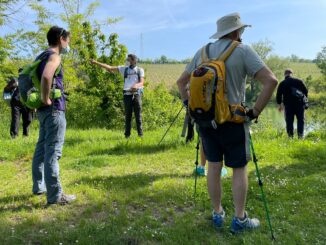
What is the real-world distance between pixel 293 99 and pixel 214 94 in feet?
24.7

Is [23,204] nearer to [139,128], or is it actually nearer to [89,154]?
[89,154]

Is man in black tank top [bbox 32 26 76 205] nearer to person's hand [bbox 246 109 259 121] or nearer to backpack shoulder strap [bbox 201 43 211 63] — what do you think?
backpack shoulder strap [bbox 201 43 211 63]

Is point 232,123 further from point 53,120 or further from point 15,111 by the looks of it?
point 15,111

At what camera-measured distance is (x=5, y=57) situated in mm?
14555

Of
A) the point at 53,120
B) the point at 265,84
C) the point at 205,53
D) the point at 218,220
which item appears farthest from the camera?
the point at 53,120

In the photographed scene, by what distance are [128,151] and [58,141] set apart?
10.5 feet

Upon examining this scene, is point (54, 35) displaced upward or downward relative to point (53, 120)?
upward

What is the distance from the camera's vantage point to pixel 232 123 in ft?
11.0

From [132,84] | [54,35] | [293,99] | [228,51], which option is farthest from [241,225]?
[293,99]

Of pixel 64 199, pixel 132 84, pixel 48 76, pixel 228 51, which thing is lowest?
pixel 64 199

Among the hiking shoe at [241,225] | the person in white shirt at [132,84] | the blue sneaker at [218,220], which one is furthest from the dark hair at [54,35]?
the person in white shirt at [132,84]

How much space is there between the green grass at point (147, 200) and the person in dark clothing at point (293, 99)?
285 centimetres

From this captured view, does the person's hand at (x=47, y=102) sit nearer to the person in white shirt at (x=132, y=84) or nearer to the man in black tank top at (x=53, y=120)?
the man in black tank top at (x=53, y=120)

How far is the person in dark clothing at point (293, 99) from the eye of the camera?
32.9ft
